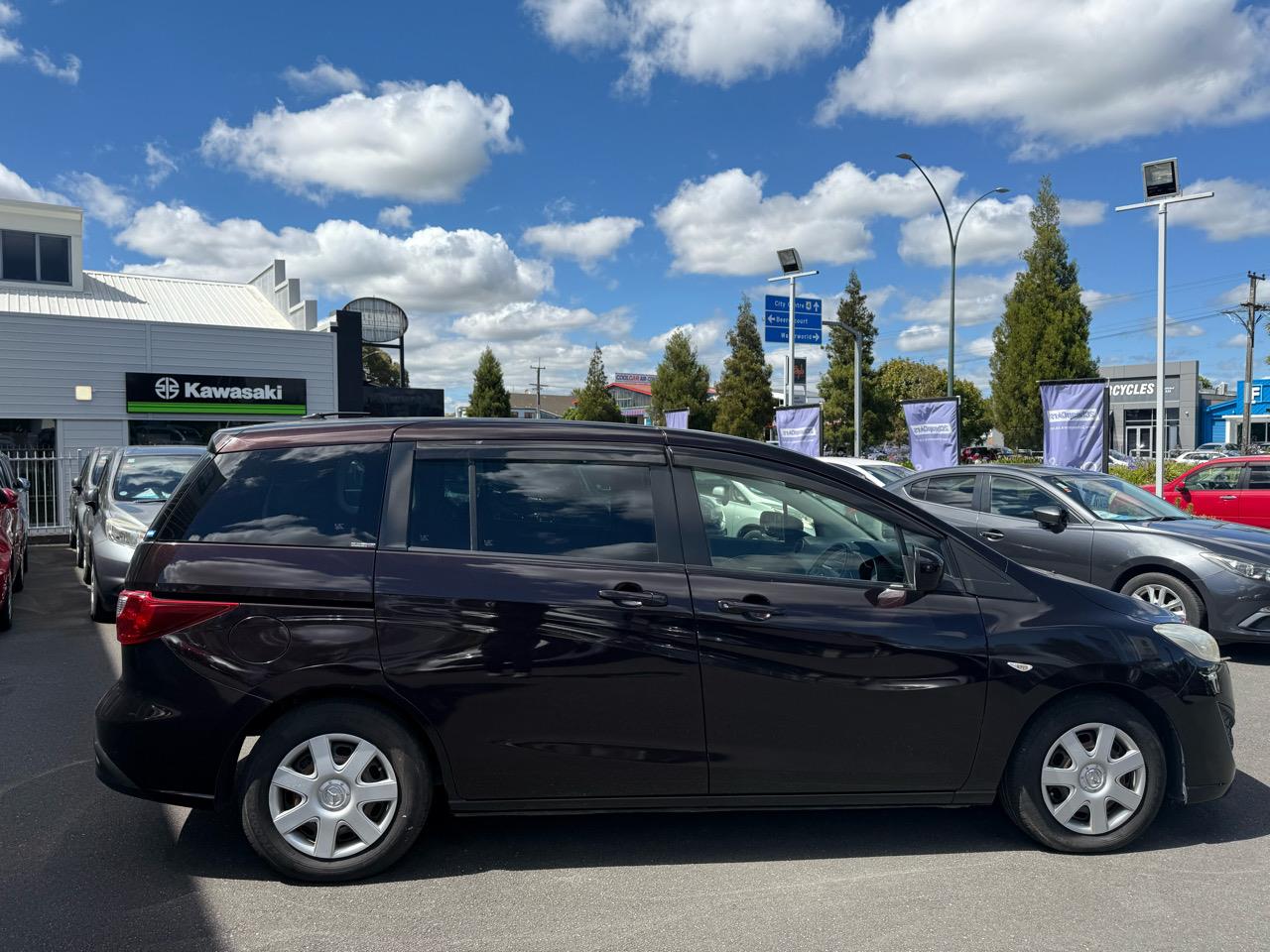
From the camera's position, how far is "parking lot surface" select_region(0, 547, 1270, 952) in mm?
3154

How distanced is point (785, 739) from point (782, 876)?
20.5 inches

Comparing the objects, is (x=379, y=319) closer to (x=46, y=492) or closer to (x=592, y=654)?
(x=46, y=492)

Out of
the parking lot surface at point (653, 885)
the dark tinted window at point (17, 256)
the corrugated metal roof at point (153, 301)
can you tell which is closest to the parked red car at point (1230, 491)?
the parking lot surface at point (653, 885)

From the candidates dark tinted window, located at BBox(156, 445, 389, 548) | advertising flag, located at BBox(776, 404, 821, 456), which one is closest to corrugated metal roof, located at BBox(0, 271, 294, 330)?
advertising flag, located at BBox(776, 404, 821, 456)

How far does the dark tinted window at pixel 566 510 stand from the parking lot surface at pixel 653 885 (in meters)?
1.26

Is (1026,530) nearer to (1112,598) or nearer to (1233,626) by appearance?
(1233,626)

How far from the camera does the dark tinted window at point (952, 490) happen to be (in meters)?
9.21

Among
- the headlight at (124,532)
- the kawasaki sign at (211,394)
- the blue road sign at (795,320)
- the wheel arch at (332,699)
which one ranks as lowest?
the wheel arch at (332,699)

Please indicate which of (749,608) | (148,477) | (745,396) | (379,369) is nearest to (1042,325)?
(745,396)

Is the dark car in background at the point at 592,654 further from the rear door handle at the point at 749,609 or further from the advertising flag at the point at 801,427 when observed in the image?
the advertising flag at the point at 801,427

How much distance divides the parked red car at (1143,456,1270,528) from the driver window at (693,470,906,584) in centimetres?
1083

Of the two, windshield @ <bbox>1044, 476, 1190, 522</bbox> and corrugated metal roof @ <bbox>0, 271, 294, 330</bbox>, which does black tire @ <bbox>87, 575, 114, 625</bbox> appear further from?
corrugated metal roof @ <bbox>0, 271, 294, 330</bbox>

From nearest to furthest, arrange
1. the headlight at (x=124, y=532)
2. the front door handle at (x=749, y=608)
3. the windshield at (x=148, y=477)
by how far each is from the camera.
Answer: the front door handle at (x=749, y=608), the headlight at (x=124, y=532), the windshield at (x=148, y=477)

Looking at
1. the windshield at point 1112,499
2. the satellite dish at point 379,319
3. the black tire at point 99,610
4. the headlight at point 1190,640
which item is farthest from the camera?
the satellite dish at point 379,319
